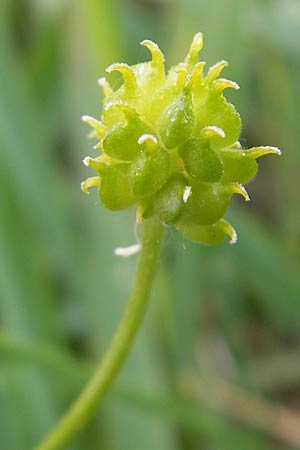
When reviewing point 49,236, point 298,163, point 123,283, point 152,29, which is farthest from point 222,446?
point 152,29

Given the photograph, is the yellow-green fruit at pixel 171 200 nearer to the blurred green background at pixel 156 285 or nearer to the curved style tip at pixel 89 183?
the curved style tip at pixel 89 183

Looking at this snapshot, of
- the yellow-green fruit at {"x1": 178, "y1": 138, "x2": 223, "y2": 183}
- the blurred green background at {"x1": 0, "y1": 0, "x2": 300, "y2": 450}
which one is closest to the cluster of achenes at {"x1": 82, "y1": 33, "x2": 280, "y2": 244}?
the yellow-green fruit at {"x1": 178, "y1": 138, "x2": 223, "y2": 183}

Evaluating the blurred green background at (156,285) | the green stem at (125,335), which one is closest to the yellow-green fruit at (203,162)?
the green stem at (125,335)

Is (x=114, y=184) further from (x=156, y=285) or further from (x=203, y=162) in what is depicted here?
(x=156, y=285)

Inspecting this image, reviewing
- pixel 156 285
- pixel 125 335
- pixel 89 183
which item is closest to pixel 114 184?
pixel 89 183

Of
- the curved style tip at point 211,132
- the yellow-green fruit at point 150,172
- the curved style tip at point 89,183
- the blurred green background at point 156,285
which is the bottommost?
the blurred green background at point 156,285

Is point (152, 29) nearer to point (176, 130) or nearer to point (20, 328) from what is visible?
point (20, 328)

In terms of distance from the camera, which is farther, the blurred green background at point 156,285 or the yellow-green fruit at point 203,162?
the blurred green background at point 156,285
